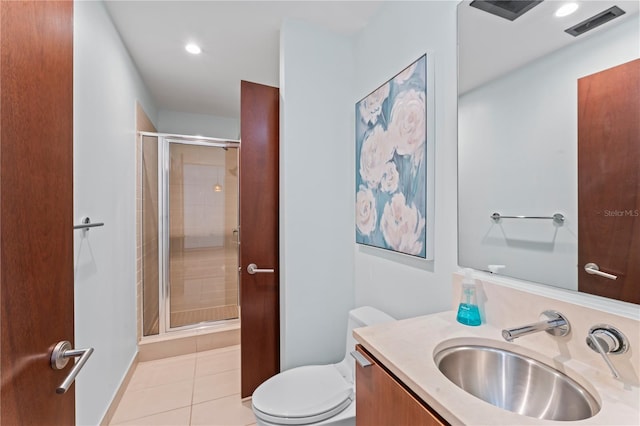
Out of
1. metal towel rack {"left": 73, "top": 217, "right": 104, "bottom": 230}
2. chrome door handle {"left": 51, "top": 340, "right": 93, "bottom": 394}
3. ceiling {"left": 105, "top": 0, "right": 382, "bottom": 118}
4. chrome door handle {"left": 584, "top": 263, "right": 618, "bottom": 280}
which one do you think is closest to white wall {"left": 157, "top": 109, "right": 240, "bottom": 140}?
ceiling {"left": 105, "top": 0, "right": 382, "bottom": 118}

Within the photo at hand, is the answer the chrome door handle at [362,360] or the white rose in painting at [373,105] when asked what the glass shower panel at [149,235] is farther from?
the chrome door handle at [362,360]

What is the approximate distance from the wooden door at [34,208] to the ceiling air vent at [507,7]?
51.5 inches

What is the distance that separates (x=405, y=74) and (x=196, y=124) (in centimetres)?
299

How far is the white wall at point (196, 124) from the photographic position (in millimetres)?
3418

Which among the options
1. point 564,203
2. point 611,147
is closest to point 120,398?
point 564,203

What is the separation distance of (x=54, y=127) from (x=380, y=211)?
133cm

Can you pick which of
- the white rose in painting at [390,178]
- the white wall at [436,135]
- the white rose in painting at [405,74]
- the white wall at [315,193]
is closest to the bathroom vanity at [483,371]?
the white wall at [436,135]

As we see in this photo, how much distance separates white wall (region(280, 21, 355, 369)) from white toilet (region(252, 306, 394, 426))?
11.2 inches

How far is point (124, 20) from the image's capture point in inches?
68.0

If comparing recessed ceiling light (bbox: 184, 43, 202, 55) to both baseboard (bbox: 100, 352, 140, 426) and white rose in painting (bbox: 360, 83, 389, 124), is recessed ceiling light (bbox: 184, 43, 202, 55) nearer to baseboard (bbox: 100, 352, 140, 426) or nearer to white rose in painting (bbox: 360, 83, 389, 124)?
white rose in painting (bbox: 360, 83, 389, 124)

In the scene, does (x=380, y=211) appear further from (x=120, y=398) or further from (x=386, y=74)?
(x=120, y=398)

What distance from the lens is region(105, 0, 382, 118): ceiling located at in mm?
1601

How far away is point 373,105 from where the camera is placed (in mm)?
1601

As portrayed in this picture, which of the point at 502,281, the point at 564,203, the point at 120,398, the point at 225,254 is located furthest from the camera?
the point at 225,254
